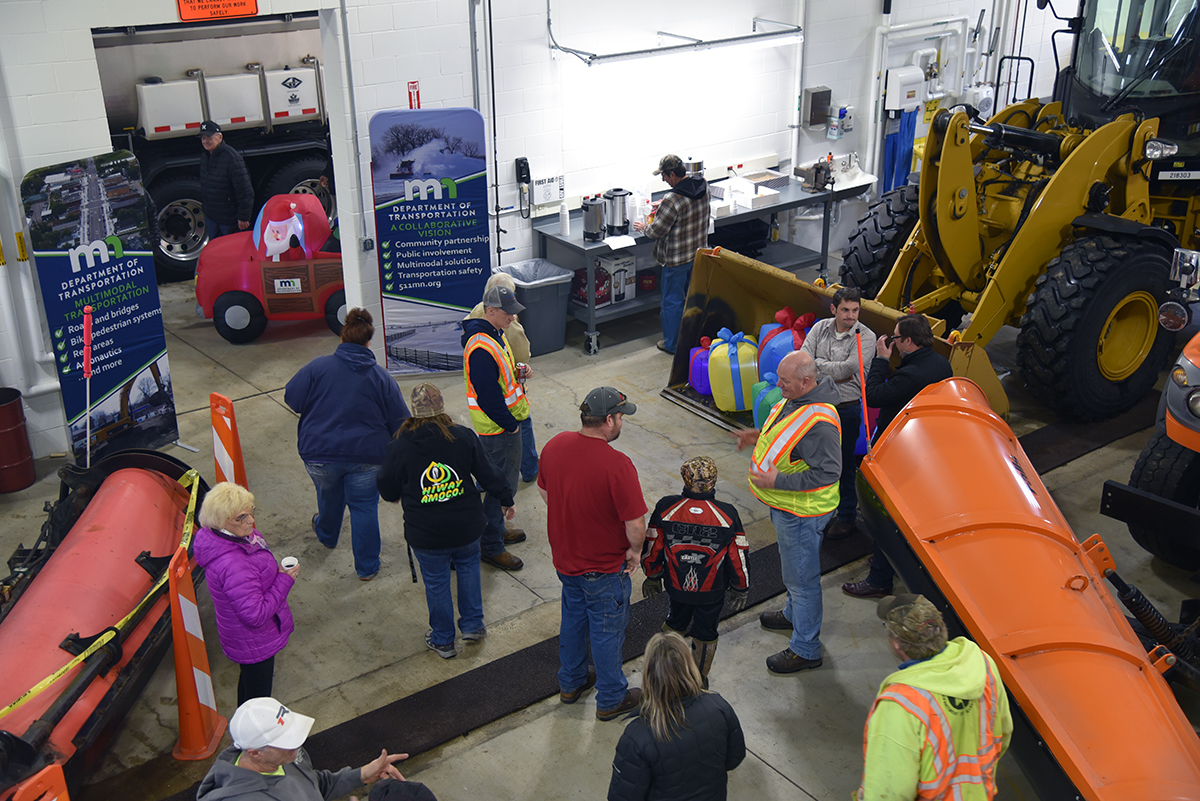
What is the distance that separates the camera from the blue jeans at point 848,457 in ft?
19.8

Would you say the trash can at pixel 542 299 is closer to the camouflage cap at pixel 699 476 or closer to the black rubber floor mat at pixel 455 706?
the black rubber floor mat at pixel 455 706

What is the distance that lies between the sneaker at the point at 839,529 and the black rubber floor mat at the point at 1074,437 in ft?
5.46

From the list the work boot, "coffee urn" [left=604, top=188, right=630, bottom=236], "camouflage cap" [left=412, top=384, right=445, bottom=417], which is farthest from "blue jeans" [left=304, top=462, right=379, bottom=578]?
"coffee urn" [left=604, top=188, right=630, bottom=236]

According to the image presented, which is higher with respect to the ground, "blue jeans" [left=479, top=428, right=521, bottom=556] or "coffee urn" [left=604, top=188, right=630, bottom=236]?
"coffee urn" [left=604, top=188, right=630, bottom=236]

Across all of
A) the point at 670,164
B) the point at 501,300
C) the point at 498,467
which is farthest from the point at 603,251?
the point at 498,467

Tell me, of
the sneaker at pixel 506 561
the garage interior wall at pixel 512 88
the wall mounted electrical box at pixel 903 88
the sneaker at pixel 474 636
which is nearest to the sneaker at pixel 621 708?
the sneaker at pixel 474 636

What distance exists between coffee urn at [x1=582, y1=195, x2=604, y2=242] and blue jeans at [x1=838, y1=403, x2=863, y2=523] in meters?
3.35

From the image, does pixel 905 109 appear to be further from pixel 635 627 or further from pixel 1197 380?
pixel 635 627

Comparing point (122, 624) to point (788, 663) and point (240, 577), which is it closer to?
point (240, 577)

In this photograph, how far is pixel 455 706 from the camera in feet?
16.3

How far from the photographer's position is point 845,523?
6.32m

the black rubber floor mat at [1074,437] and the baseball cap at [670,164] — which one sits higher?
the baseball cap at [670,164]

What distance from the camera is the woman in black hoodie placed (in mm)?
4789

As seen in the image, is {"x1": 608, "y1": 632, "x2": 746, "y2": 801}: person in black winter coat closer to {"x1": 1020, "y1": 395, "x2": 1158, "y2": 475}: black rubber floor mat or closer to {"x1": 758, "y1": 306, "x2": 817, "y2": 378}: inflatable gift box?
{"x1": 758, "y1": 306, "x2": 817, "y2": 378}: inflatable gift box
